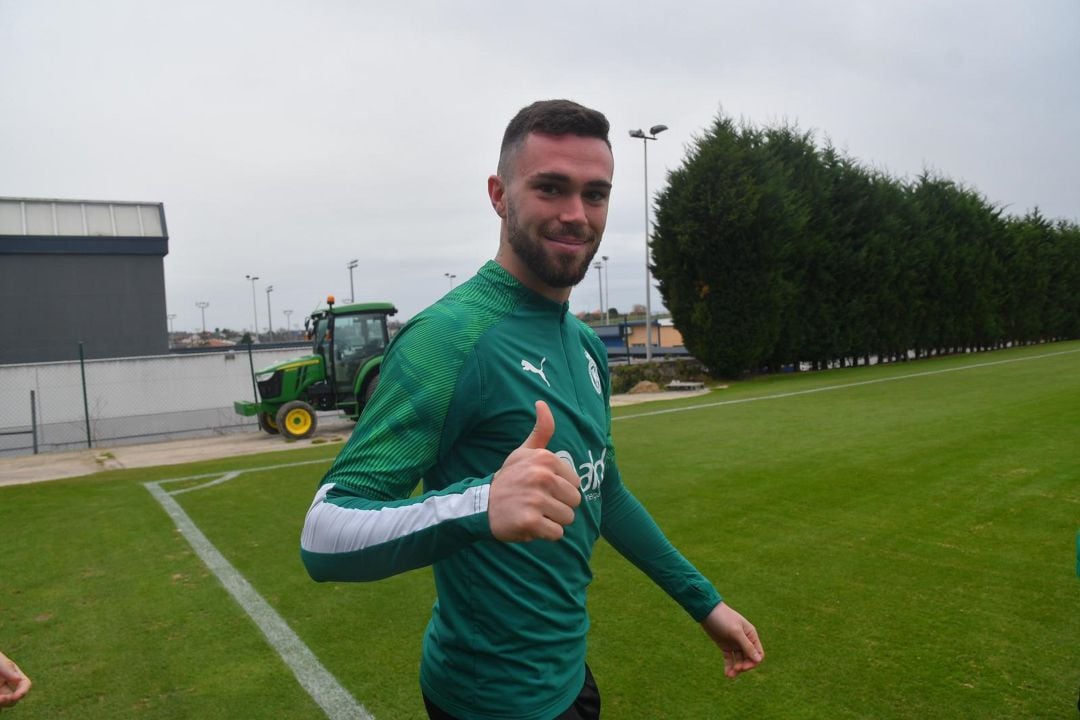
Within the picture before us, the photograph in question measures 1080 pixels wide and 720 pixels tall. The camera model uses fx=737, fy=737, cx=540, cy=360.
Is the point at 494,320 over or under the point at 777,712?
over

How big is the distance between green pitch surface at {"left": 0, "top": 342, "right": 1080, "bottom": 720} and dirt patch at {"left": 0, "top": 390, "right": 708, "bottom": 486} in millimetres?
2923

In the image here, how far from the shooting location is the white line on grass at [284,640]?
3510 mm

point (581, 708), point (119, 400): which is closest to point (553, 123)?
point (581, 708)

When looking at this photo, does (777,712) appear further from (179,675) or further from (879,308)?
(879,308)

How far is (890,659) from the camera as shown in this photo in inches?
149

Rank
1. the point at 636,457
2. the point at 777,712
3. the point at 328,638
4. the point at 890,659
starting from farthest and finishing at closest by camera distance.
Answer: the point at 636,457 → the point at 328,638 → the point at 890,659 → the point at 777,712

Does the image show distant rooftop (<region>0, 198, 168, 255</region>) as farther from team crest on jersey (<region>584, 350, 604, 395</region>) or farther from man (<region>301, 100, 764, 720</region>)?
man (<region>301, 100, 764, 720</region>)

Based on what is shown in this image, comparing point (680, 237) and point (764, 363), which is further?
point (764, 363)

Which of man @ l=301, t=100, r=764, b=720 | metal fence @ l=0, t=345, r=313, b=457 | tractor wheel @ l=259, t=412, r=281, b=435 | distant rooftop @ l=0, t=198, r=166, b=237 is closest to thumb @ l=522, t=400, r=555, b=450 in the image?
man @ l=301, t=100, r=764, b=720

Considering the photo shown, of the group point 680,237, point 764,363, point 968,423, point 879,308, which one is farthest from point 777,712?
point 879,308

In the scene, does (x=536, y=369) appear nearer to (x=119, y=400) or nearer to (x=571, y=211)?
(x=571, y=211)

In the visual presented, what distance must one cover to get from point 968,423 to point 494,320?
1110 centimetres

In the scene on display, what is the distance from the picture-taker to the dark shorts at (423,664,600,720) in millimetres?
1689

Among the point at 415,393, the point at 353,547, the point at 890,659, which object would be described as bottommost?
the point at 890,659
